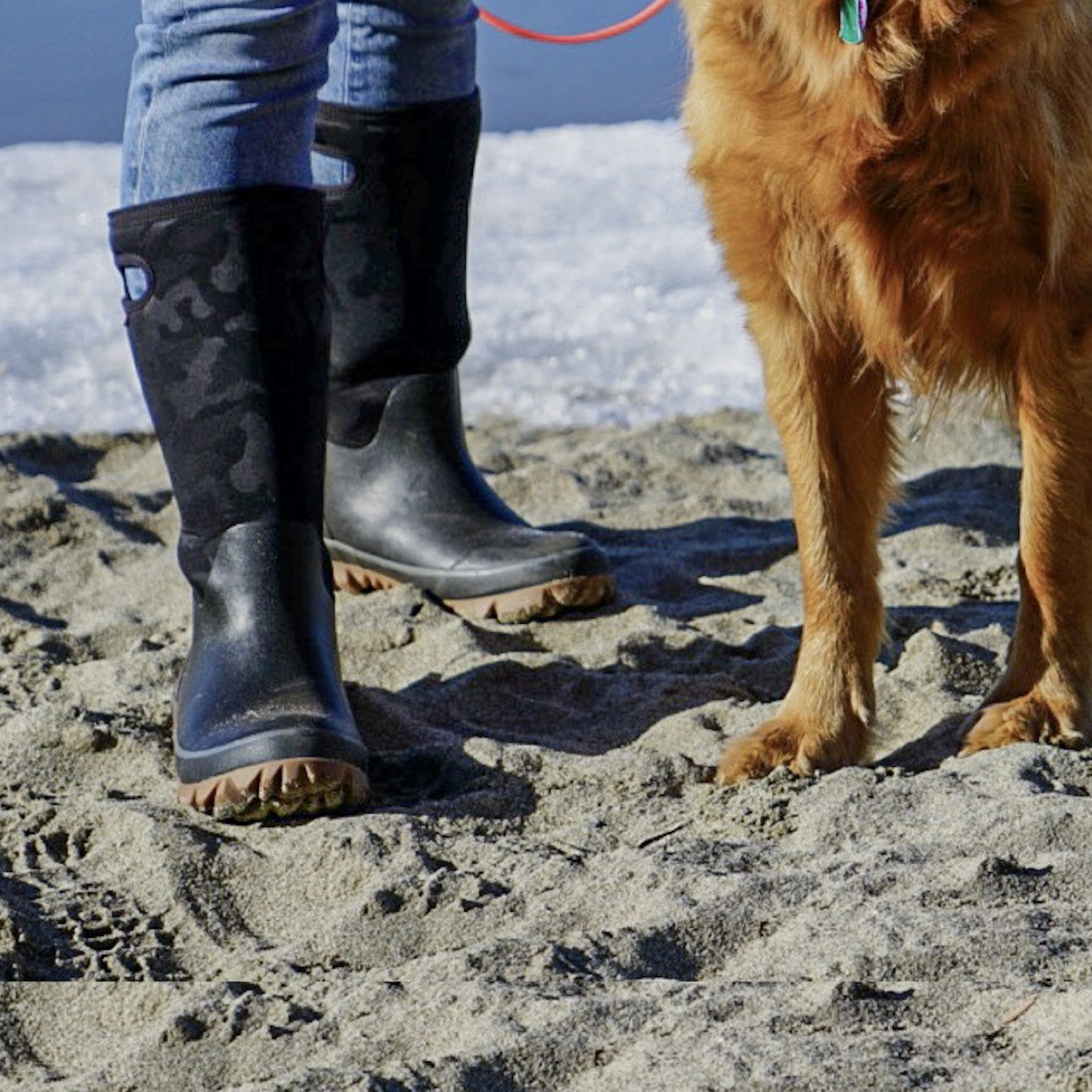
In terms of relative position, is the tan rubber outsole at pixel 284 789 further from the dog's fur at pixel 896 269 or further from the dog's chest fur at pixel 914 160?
the dog's chest fur at pixel 914 160

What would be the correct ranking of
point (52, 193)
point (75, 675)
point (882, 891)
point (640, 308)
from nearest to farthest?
point (882, 891) → point (75, 675) → point (640, 308) → point (52, 193)

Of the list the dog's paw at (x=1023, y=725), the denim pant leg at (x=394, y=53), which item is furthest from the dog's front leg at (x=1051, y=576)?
the denim pant leg at (x=394, y=53)

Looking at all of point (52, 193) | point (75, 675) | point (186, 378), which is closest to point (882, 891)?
point (186, 378)

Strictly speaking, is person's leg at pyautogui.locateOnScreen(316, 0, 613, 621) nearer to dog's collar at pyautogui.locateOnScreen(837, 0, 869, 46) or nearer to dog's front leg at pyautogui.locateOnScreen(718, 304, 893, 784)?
dog's front leg at pyautogui.locateOnScreen(718, 304, 893, 784)

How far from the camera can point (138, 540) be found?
3.64 m

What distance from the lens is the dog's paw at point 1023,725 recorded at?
2398 millimetres

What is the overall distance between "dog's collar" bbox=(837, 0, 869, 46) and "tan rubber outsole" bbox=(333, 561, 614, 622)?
1.20m

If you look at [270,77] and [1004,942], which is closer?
[1004,942]

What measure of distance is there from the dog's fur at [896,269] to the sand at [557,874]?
0.57 feet

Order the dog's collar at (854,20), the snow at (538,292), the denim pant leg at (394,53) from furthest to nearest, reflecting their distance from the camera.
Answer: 1. the snow at (538,292)
2. the denim pant leg at (394,53)
3. the dog's collar at (854,20)

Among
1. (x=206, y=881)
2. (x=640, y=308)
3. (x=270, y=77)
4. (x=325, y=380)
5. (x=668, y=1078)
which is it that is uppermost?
(x=270, y=77)

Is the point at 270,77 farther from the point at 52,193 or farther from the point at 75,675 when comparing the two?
the point at 52,193

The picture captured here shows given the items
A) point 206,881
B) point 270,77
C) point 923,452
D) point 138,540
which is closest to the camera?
point 206,881

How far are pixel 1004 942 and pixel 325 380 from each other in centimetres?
125
